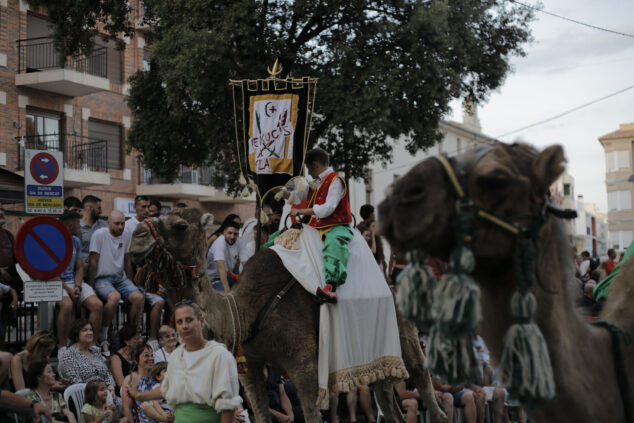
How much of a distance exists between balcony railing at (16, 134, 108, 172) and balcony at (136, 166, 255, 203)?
263 cm

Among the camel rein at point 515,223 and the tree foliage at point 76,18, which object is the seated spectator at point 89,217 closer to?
the camel rein at point 515,223

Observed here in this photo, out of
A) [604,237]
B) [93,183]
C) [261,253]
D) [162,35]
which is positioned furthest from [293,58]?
[604,237]

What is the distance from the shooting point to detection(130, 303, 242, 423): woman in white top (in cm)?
591

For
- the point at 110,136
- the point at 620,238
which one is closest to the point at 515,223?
the point at 110,136

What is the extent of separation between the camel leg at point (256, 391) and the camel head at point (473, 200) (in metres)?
Answer: 5.22

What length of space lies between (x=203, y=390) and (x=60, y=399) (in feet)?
8.94

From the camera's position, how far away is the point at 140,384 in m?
8.13

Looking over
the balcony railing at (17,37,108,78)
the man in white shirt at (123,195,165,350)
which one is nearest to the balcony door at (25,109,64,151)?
the balcony railing at (17,37,108,78)

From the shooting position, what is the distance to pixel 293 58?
20.4m

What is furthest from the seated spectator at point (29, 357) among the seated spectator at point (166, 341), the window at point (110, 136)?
the window at point (110, 136)

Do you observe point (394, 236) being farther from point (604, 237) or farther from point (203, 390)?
point (604, 237)

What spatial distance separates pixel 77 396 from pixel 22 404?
1.93 m

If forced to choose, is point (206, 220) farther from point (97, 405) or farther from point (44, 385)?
point (97, 405)

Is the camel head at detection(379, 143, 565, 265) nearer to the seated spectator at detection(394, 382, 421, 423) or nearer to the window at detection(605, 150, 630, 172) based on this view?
the seated spectator at detection(394, 382, 421, 423)
